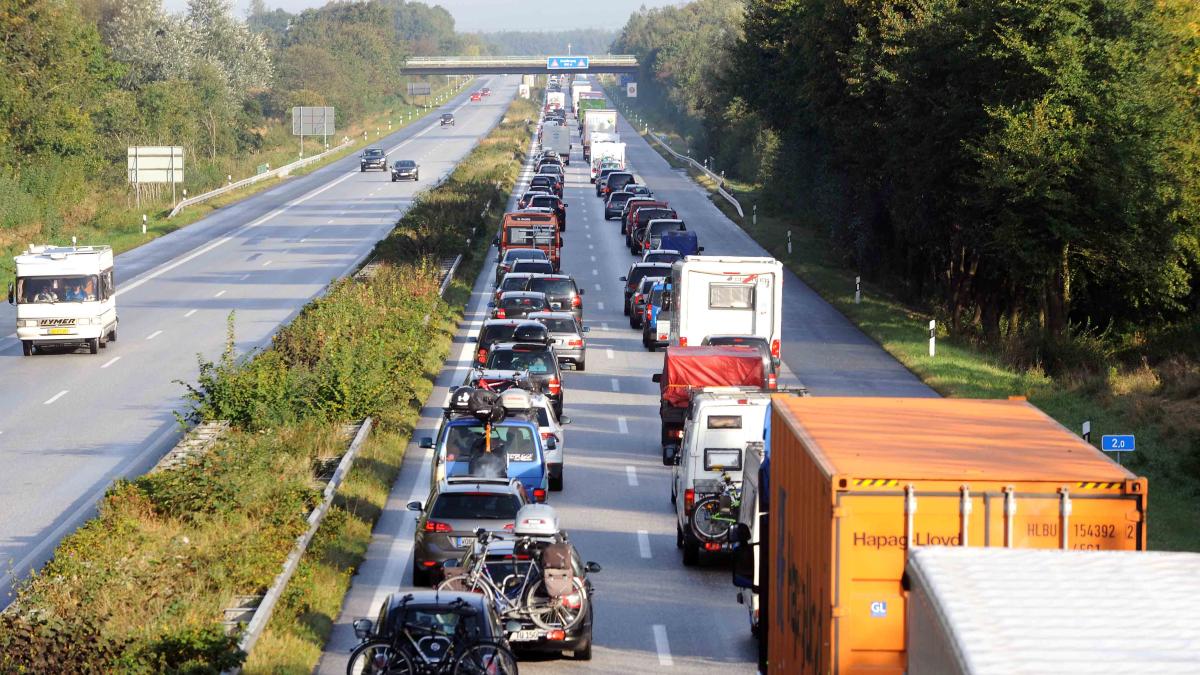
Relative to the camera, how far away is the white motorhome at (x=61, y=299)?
122 ft

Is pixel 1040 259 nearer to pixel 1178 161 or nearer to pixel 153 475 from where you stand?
pixel 1178 161

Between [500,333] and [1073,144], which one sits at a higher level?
[1073,144]

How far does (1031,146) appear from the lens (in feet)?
119

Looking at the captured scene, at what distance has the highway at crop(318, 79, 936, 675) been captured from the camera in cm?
1590

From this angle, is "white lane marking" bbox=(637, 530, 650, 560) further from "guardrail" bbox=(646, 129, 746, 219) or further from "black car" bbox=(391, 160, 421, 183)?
"black car" bbox=(391, 160, 421, 183)

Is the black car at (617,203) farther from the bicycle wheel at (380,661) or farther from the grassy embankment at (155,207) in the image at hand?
the bicycle wheel at (380,661)

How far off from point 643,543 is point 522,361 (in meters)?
8.67

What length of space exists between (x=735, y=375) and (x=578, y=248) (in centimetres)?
3754

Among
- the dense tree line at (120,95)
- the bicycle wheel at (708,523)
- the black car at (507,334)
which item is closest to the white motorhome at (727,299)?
the black car at (507,334)

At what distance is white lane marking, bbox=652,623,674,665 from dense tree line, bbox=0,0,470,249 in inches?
1978

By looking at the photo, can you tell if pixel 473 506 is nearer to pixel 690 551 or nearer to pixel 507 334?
pixel 690 551

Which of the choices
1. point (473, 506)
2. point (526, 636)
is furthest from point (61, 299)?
point (526, 636)

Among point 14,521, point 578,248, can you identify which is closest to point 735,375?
point 14,521

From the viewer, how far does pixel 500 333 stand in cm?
3170
